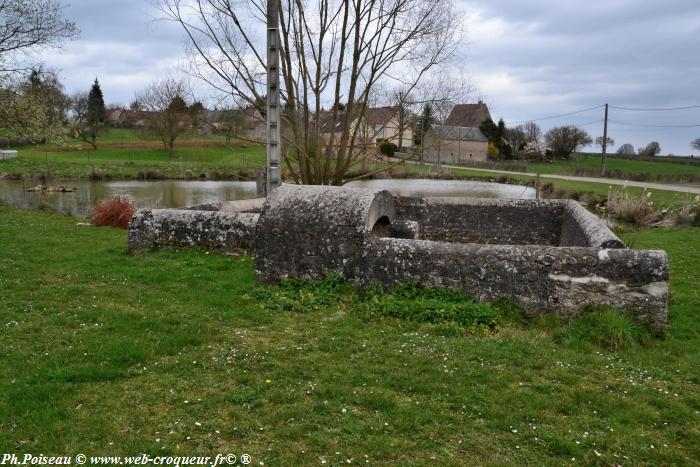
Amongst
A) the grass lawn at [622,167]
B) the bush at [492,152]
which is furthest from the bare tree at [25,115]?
the bush at [492,152]

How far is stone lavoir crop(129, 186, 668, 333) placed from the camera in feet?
18.1

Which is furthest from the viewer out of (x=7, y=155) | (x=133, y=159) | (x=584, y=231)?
(x=133, y=159)

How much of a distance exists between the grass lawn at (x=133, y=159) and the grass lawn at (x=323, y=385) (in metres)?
24.5

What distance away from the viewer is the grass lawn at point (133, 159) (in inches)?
1507

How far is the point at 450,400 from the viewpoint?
3955mm

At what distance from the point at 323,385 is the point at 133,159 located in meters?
50.8

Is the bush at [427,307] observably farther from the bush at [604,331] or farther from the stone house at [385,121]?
the stone house at [385,121]

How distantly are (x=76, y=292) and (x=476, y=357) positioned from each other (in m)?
5.23

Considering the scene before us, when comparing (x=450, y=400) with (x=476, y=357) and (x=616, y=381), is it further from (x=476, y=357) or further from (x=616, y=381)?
(x=616, y=381)

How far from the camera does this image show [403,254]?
20.9 ft

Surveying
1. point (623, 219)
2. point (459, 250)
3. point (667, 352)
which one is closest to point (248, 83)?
point (459, 250)

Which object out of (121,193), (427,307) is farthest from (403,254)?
(121,193)

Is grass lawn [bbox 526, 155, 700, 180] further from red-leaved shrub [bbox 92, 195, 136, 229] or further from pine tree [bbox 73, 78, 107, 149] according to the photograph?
pine tree [bbox 73, 78, 107, 149]

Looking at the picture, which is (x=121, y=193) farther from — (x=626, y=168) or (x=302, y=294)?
(x=626, y=168)
